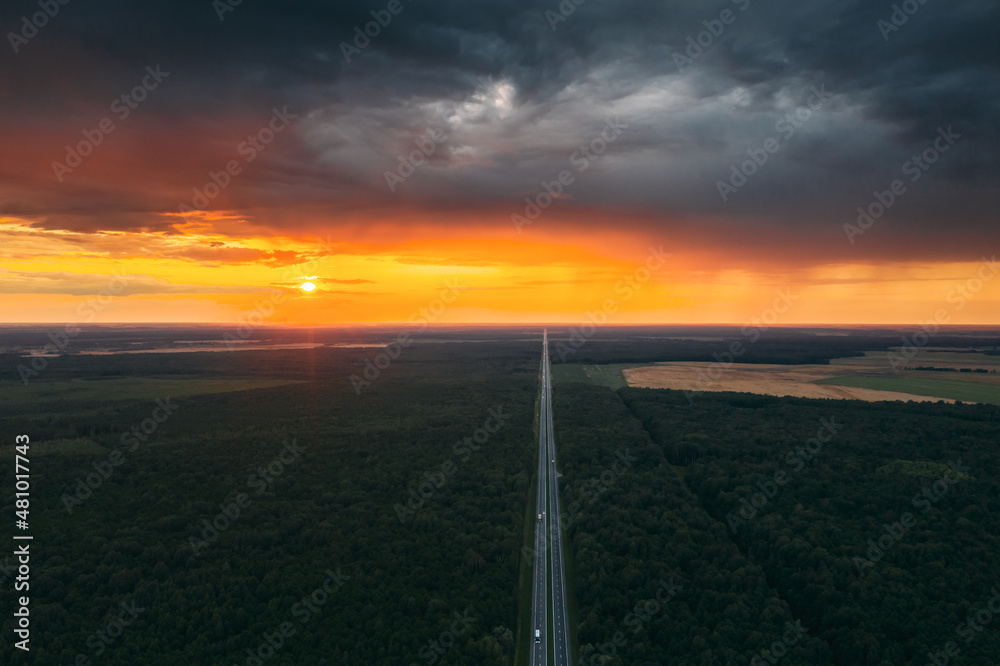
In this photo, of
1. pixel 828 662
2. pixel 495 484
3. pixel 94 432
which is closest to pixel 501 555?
pixel 495 484

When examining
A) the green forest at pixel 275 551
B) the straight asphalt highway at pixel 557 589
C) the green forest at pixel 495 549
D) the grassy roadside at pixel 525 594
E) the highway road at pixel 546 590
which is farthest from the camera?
the straight asphalt highway at pixel 557 589

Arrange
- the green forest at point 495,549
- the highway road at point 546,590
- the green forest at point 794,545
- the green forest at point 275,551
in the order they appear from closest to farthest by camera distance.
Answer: the green forest at point 275,551 → the green forest at point 495,549 → the green forest at point 794,545 → the highway road at point 546,590

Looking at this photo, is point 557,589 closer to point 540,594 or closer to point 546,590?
point 546,590

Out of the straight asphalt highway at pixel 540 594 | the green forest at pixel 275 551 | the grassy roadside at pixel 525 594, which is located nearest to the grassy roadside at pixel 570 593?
the straight asphalt highway at pixel 540 594

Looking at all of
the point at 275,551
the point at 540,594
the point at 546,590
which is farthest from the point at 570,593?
the point at 275,551

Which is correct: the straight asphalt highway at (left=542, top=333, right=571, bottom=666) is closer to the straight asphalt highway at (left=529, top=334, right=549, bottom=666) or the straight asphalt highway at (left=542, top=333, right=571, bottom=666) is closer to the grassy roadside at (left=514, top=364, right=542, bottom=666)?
the straight asphalt highway at (left=529, top=334, right=549, bottom=666)

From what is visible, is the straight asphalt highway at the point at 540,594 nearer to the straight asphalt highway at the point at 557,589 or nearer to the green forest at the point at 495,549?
the straight asphalt highway at the point at 557,589

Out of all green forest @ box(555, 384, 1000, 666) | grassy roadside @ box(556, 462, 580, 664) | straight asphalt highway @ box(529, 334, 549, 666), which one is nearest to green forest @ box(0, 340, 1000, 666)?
green forest @ box(555, 384, 1000, 666)

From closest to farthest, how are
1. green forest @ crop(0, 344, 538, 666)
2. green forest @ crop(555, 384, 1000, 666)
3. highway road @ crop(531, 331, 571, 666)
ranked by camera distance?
green forest @ crop(0, 344, 538, 666) < green forest @ crop(555, 384, 1000, 666) < highway road @ crop(531, 331, 571, 666)

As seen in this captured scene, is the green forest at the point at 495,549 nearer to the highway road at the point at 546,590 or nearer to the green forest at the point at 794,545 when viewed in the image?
the green forest at the point at 794,545

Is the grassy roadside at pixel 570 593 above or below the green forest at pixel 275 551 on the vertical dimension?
below

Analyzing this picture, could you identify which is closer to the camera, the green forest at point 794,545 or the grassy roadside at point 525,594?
the green forest at point 794,545
